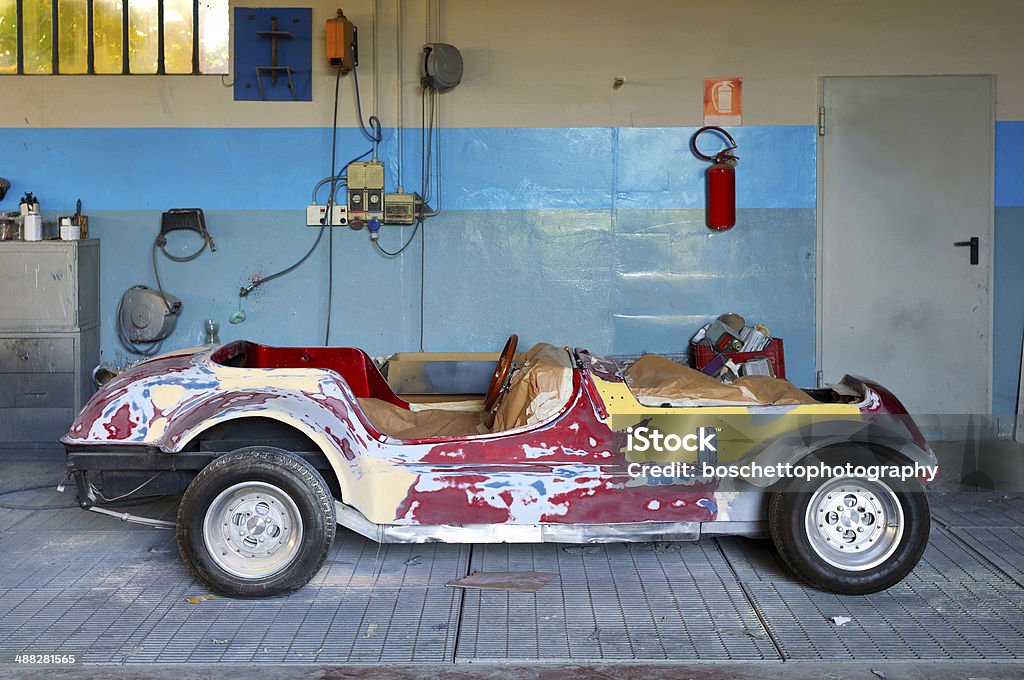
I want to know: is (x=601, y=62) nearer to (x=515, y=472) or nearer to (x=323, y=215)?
(x=323, y=215)

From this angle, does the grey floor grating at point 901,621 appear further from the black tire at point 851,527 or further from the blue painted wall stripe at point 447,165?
the blue painted wall stripe at point 447,165

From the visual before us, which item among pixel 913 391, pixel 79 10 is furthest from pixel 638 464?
pixel 79 10

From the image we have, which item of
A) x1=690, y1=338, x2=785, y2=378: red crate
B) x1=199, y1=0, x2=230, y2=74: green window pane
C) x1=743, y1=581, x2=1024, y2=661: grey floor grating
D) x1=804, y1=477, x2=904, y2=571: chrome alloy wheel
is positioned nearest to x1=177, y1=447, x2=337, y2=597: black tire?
x1=743, y1=581, x2=1024, y2=661: grey floor grating

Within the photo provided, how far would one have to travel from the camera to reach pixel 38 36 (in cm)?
750

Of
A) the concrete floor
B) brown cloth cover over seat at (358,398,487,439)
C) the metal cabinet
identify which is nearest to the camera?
the concrete floor

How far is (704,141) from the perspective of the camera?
297 inches

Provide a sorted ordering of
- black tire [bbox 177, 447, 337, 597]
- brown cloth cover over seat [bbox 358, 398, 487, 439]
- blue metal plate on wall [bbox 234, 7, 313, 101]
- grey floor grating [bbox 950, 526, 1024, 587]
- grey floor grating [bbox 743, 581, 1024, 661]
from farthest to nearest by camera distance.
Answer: blue metal plate on wall [bbox 234, 7, 313, 101] → brown cloth cover over seat [bbox 358, 398, 487, 439] → grey floor grating [bbox 950, 526, 1024, 587] → black tire [bbox 177, 447, 337, 597] → grey floor grating [bbox 743, 581, 1024, 661]

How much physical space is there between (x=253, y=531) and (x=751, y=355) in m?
3.99

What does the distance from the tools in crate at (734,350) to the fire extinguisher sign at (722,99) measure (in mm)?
1380

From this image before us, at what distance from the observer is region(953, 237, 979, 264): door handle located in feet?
24.7

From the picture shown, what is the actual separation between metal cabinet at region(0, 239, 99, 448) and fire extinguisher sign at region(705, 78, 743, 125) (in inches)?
173

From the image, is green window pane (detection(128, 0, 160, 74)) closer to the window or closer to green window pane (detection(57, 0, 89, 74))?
the window

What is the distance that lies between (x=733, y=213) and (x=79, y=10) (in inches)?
187

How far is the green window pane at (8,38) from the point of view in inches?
295
